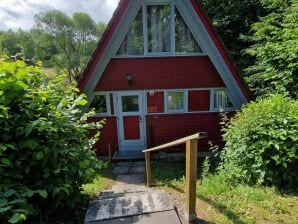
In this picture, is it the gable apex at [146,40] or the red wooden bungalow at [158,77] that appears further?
the red wooden bungalow at [158,77]

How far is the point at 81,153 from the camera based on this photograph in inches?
131

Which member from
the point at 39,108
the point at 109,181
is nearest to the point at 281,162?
the point at 39,108

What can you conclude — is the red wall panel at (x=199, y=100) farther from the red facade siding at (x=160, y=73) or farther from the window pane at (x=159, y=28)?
the window pane at (x=159, y=28)

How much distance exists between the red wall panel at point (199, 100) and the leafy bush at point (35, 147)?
5703mm

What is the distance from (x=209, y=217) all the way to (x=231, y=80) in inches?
232

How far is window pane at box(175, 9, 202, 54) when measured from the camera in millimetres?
7926

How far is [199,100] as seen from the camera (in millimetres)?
8461

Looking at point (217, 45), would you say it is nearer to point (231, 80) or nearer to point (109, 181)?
point (231, 80)

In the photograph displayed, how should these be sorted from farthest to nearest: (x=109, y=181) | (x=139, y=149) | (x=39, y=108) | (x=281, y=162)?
(x=139, y=149), (x=109, y=181), (x=281, y=162), (x=39, y=108)

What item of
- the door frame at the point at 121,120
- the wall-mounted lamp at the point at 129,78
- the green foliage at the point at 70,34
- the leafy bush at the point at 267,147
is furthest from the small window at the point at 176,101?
the green foliage at the point at 70,34

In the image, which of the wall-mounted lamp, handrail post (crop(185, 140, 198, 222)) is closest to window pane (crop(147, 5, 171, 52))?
the wall-mounted lamp

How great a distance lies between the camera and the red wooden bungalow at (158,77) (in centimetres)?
773

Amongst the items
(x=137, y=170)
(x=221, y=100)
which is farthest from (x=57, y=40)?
(x=137, y=170)

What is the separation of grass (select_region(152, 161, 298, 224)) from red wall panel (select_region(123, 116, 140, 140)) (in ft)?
15.1
